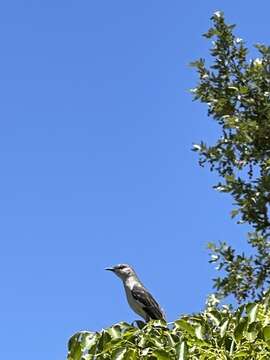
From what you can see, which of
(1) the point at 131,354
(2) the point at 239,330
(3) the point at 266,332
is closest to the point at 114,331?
(1) the point at 131,354

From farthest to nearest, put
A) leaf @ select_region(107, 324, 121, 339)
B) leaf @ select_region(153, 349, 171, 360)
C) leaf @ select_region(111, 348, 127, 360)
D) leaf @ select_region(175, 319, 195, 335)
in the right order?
leaf @ select_region(107, 324, 121, 339) → leaf @ select_region(175, 319, 195, 335) → leaf @ select_region(111, 348, 127, 360) → leaf @ select_region(153, 349, 171, 360)

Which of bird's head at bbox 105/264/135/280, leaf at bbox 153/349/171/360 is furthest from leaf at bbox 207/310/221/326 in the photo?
bird's head at bbox 105/264/135/280

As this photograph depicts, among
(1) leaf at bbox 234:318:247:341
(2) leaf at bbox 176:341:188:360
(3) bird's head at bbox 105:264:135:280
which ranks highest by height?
(3) bird's head at bbox 105:264:135:280

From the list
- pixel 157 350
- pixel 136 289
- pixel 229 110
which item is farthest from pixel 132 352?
pixel 229 110

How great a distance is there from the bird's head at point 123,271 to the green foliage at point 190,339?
719 centimetres

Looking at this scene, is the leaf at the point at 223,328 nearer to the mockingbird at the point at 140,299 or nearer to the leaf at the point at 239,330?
the leaf at the point at 239,330

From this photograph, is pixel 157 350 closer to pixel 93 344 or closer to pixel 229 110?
pixel 93 344

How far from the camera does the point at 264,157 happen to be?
11.8 metres

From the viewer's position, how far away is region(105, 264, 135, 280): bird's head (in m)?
12.1

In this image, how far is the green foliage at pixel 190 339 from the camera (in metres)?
4.18

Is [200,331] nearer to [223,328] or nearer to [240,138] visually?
[223,328]

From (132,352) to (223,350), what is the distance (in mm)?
520

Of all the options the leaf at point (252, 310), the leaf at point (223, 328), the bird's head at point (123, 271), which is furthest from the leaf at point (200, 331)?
the bird's head at point (123, 271)

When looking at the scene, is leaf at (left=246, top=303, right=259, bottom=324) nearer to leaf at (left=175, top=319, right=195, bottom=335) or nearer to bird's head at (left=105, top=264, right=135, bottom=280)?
leaf at (left=175, top=319, right=195, bottom=335)
